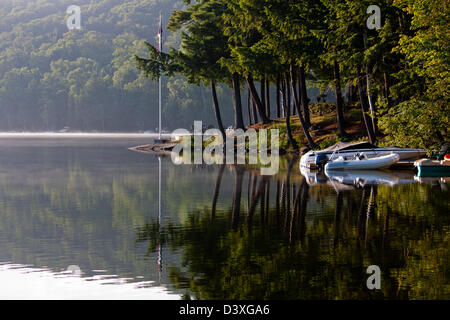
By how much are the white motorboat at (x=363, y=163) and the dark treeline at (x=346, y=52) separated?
1.44 m

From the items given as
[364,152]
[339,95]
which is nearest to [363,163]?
[364,152]

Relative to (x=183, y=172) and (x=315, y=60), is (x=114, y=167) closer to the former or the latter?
(x=183, y=172)

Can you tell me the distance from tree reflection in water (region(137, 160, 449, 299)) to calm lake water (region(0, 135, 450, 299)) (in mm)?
28

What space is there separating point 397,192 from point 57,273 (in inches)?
584

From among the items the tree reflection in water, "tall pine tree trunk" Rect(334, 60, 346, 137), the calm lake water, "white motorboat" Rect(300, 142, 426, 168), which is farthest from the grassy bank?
the tree reflection in water

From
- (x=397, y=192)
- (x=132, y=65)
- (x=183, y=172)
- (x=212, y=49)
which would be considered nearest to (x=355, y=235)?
(x=397, y=192)

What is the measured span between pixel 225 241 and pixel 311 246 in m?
1.81

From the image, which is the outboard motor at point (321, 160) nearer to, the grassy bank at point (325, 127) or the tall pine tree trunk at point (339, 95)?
the grassy bank at point (325, 127)

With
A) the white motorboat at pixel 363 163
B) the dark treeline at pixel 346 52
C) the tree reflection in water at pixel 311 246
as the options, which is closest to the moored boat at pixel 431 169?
the dark treeline at pixel 346 52

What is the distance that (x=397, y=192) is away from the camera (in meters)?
23.4

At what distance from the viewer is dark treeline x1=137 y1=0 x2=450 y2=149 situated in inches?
1278

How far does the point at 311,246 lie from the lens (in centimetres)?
1338

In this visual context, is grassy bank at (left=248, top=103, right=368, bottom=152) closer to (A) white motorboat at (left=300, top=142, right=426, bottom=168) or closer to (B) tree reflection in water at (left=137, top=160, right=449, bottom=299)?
(A) white motorboat at (left=300, top=142, right=426, bottom=168)
